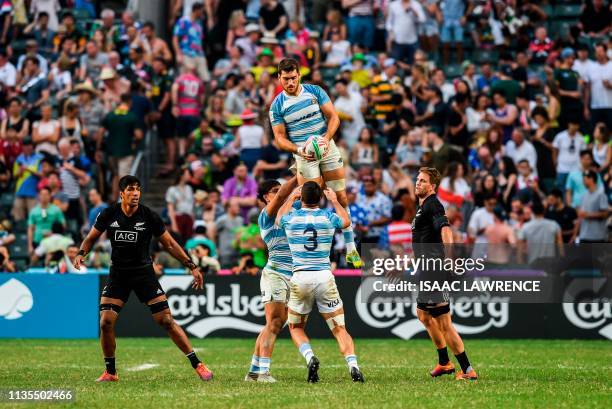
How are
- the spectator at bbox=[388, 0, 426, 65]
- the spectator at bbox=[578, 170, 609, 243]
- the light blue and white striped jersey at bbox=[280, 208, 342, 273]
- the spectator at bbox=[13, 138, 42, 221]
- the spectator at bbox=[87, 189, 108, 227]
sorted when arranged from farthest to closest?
the spectator at bbox=[388, 0, 426, 65]
the spectator at bbox=[13, 138, 42, 221]
the spectator at bbox=[87, 189, 108, 227]
the spectator at bbox=[578, 170, 609, 243]
the light blue and white striped jersey at bbox=[280, 208, 342, 273]

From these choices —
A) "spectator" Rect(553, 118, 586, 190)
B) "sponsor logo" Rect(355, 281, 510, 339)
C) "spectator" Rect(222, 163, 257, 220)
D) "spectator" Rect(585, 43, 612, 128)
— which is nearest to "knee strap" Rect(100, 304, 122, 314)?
"sponsor logo" Rect(355, 281, 510, 339)

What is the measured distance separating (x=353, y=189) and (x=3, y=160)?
7.40m

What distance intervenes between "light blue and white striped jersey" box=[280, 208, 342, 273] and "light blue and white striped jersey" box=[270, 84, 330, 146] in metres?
1.16

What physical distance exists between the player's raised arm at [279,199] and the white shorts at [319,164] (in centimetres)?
15

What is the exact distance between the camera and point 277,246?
1389 centimetres

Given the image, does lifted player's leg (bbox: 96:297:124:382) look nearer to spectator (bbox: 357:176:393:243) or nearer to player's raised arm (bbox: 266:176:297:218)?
player's raised arm (bbox: 266:176:297:218)

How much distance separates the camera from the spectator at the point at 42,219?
23.4m

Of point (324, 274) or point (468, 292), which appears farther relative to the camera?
point (468, 292)

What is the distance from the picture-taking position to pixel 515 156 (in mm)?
24156

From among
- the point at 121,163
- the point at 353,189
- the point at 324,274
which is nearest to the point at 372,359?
the point at 324,274

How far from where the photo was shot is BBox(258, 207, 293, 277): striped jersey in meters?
13.8

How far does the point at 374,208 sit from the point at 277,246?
8.67 m

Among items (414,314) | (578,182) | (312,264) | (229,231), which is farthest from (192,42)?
(312,264)

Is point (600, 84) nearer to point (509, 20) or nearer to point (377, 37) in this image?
point (509, 20)
